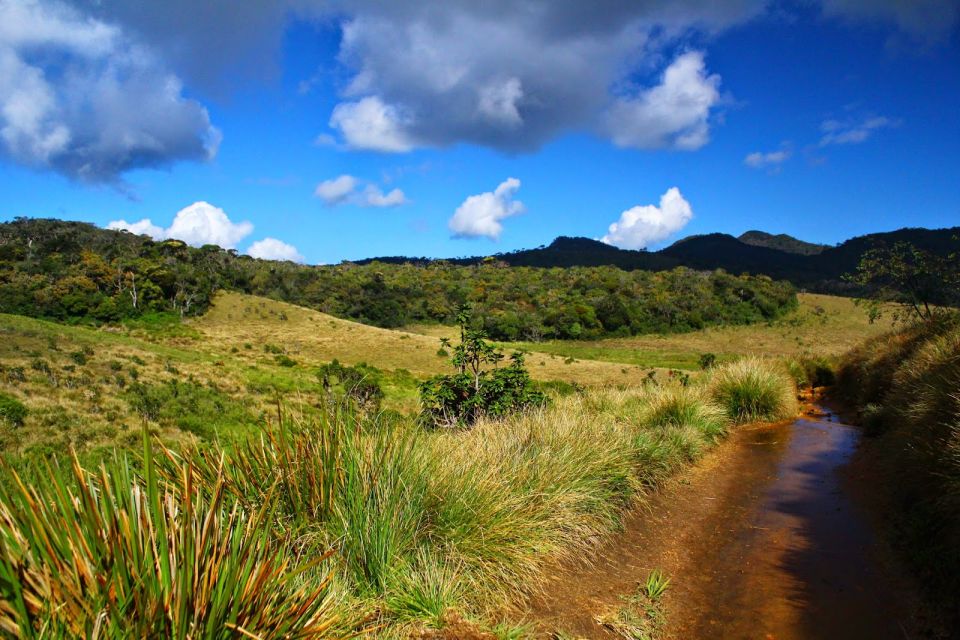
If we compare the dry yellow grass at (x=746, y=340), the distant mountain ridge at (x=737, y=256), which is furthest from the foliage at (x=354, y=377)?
the distant mountain ridge at (x=737, y=256)

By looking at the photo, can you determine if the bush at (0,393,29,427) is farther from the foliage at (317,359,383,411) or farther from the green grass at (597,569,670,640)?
the green grass at (597,569,670,640)

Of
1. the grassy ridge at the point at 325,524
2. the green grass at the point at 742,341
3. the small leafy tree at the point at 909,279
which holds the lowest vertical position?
the green grass at the point at 742,341

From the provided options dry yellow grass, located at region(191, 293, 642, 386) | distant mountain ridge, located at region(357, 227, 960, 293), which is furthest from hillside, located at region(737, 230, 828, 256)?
dry yellow grass, located at region(191, 293, 642, 386)

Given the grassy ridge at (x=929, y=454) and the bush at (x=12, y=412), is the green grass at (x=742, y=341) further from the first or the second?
the grassy ridge at (x=929, y=454)

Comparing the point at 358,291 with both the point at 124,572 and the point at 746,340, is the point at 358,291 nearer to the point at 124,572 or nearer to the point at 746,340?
the point at 746,340

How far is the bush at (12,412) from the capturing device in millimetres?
19347

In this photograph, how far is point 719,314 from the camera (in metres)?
76.9

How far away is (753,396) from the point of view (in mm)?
10992

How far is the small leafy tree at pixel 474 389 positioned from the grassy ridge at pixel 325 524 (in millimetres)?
2622

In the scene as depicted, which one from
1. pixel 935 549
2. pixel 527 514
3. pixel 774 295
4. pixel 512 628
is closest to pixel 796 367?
pixel 935 549

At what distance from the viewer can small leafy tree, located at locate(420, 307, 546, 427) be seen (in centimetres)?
978

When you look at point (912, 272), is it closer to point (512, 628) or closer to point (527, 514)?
point (527, 514)

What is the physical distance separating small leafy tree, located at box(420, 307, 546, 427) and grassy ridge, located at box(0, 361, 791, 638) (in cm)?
262

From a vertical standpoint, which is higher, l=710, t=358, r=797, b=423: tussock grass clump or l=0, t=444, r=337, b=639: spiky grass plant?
l=0, t=444, r=337, b=639: spiky grass plant
